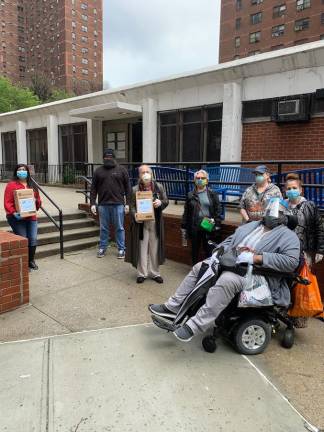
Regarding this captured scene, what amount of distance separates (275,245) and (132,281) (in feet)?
8.00

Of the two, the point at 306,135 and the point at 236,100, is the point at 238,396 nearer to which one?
the point at 306,135

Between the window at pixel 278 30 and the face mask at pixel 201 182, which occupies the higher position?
the window at pixel 278 30

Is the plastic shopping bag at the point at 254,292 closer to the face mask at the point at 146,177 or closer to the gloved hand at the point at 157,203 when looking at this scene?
the gloved hand at the point at 157,203

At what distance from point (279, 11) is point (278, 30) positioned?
2901 millimetres

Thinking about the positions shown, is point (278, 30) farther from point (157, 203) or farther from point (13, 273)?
point (13, 273)

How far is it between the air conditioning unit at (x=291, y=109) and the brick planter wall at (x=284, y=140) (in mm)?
232

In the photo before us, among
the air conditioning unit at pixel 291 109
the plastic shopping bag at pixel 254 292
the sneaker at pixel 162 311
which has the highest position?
the air conditioning unit at pixel 291 109

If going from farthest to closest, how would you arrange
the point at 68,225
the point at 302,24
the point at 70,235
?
1. the point at 302,24
2. the point at 68,225
3. the point at 70,235

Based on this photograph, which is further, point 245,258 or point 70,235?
point 70,235

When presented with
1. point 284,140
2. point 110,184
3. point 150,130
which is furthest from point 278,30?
point 110,184

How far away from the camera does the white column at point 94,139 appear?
14.1m

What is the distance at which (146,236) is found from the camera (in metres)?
4.90

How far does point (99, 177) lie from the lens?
5.91 meters

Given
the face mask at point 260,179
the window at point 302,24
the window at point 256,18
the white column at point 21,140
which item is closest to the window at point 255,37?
the window at point 256,18
